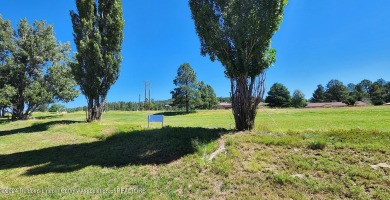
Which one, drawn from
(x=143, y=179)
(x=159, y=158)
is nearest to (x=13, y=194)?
(x=143, y=179)

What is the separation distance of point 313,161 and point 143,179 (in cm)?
451

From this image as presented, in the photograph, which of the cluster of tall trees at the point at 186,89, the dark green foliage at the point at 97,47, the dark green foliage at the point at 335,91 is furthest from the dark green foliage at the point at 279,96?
the dark green foliage at the point at 97,47

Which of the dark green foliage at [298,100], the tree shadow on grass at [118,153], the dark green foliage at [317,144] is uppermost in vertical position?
the dark green foliage at [298,100]

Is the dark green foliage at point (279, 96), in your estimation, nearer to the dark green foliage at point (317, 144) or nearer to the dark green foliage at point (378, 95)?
the dark green foliage at point (378, 95)

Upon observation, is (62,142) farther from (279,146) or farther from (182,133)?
(279,146)

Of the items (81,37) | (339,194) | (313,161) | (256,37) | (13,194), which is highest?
(81,37)

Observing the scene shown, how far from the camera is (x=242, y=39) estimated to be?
28.5 feet

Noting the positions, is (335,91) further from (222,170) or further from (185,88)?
(222,170)

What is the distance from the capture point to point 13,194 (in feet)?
19.2

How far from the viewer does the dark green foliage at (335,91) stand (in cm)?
8919

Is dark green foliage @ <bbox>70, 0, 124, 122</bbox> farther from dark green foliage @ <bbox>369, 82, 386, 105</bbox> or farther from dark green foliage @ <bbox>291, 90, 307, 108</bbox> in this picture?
dark green foliage @ <bbox>369, 82, 386, 105</bbox>

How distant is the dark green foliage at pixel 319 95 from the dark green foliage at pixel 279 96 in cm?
3079

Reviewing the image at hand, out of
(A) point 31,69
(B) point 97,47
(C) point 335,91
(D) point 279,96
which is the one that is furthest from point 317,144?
(C) point 335,91

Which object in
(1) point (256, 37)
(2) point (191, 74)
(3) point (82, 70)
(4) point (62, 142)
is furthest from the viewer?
(2) point (191, 74)
